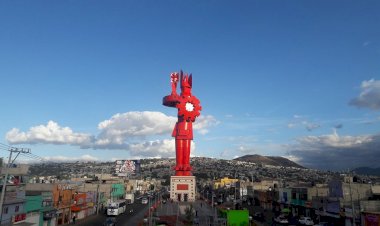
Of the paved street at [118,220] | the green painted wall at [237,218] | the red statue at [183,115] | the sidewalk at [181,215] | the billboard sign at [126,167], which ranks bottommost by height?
the paved street at [118,220]

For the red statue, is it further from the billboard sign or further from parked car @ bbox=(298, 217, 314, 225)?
parked car @ bbox=(298, 217, 314, 225)

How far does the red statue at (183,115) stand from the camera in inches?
4505

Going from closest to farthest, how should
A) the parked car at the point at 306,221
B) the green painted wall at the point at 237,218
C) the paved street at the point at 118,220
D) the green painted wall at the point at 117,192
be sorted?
the green painted wall at the point at 237,218 → the parked car at the point at 306,221 → the paved street at the point at 118,220 → the green painted wall at the point at 117,192

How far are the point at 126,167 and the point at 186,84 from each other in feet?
114

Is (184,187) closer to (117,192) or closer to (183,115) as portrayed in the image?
(117,192)

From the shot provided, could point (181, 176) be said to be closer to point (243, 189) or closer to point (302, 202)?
point (243, 189)

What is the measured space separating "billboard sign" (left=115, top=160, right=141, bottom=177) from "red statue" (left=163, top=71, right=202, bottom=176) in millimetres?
17329

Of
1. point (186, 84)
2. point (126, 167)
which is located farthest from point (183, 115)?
point (126, 167)

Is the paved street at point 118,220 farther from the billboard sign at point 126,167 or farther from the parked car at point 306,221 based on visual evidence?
the billboard sign at point 126,167

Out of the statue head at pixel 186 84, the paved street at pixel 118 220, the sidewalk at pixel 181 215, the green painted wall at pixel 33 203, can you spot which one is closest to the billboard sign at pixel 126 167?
the statue head at pixel 186 84

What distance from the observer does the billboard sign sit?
127125 millimetres

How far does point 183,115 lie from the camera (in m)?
115

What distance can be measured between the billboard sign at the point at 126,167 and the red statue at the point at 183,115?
682 inches

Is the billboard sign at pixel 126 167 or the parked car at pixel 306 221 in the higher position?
the billboard sign at pixel 126 167
